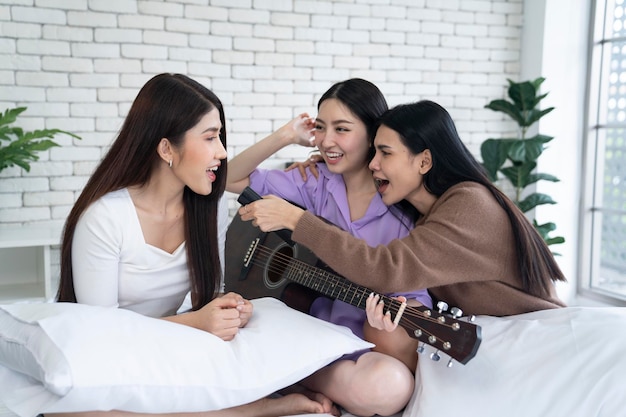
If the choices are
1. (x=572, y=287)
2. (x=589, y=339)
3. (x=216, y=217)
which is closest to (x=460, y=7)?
(x=572, y=287)

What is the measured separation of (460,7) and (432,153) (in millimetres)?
2706

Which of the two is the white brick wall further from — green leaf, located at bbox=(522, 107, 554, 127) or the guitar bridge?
the guitar bridge

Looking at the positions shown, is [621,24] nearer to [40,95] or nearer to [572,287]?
[572,287]

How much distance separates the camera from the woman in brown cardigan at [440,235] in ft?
6.02

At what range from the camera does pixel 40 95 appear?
3.55 m

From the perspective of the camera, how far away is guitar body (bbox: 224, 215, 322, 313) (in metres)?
2.19

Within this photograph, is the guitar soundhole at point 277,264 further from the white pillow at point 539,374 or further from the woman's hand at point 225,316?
the white pillow at point 539,374

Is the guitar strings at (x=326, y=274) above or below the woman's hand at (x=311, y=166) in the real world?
below

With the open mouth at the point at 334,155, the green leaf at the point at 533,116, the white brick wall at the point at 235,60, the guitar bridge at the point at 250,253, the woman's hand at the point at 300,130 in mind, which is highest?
the white brick wall at the point at 235,60

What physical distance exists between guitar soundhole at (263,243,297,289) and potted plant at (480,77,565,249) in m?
2.05

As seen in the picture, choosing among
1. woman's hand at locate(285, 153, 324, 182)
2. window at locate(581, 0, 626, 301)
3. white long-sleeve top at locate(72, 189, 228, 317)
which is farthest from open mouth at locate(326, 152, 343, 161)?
window at locate(581, 0, 626, 301)

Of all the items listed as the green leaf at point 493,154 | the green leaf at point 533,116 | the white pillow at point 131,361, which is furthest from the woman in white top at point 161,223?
the green leaf at point 533,116

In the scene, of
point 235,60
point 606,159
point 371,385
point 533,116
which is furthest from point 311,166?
point 606,159

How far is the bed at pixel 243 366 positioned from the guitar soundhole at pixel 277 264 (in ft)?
1.71
